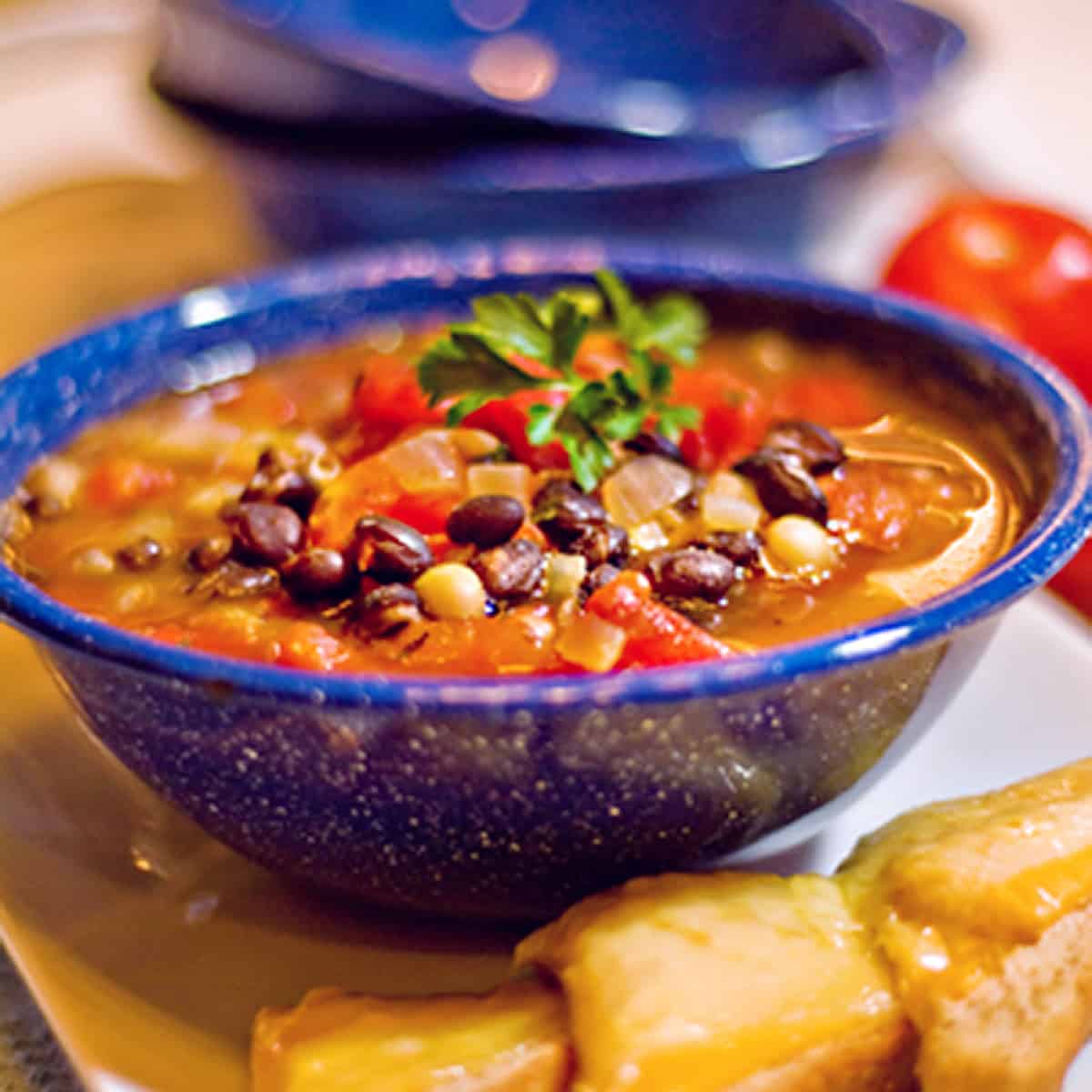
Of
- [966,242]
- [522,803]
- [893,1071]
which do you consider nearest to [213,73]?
[966,242]

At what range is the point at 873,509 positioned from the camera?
92.0 inches

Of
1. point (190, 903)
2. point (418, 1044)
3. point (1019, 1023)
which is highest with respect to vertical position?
point (1019, 1023)

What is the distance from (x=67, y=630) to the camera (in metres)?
1.76

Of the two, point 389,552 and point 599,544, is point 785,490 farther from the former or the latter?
point 389,552

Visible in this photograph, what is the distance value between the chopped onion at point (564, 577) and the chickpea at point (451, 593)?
0.10 meters

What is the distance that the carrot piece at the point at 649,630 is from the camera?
1881 millimetres

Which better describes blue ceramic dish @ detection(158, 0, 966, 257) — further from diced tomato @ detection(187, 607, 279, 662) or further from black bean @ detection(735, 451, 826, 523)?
diced tomato @ detection(187, 607, 279, 662)

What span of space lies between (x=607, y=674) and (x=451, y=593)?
0.34 m

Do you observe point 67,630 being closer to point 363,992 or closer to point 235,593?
point 235,593

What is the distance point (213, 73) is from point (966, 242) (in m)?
2.14

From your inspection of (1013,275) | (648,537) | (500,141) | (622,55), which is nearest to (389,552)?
(648,537)

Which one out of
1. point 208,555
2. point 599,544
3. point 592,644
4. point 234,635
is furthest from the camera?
point 208,555

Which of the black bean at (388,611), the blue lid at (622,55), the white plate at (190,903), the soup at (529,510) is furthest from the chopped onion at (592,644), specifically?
the blue lid at (622,55)

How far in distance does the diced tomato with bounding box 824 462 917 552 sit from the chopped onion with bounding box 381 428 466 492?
1.97ft
